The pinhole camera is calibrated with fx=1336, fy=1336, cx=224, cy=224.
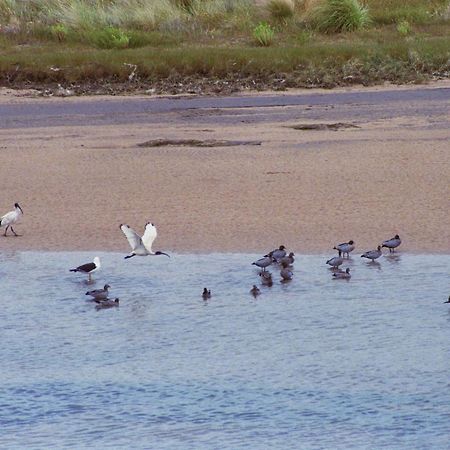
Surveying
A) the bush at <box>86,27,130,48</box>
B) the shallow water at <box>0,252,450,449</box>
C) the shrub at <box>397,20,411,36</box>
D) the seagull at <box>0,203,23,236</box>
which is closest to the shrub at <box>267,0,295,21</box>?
the shrub at <box>397,20,411,36</box>

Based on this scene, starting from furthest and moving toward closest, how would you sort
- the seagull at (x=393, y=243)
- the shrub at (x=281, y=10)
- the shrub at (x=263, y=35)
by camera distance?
the shrub at (x=281, y=10)
the shrub at (x=263, y=35)
the seagull at (x=393, y=243)

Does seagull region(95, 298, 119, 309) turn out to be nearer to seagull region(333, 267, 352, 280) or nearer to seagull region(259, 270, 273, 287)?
seagull region(259, 270, 273, 287)

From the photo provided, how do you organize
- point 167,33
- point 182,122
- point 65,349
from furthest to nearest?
point 167,33
point 182,122
point 65,349

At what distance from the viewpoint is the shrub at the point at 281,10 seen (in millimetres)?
30266

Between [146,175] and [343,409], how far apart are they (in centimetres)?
841

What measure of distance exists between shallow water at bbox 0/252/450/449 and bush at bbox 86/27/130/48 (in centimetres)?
1520

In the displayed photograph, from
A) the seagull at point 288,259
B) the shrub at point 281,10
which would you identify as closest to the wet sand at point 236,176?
the seagull at point 288,259

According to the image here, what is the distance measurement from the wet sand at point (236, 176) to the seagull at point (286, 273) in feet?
2.90

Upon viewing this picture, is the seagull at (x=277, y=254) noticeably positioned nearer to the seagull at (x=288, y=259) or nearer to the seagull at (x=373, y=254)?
the seagull at (x=288, y=259)

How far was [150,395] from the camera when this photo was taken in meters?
9.16

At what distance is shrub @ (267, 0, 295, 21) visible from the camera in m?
30.3

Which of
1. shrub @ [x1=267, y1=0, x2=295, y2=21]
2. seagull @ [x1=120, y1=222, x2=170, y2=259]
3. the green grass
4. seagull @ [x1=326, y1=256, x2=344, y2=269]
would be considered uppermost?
shrub @ [x1=267, y1=0, x2=295, y2=21]

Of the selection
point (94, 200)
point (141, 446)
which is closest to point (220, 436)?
point (141, 446)

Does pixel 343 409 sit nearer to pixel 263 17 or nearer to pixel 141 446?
pixel 141 446
